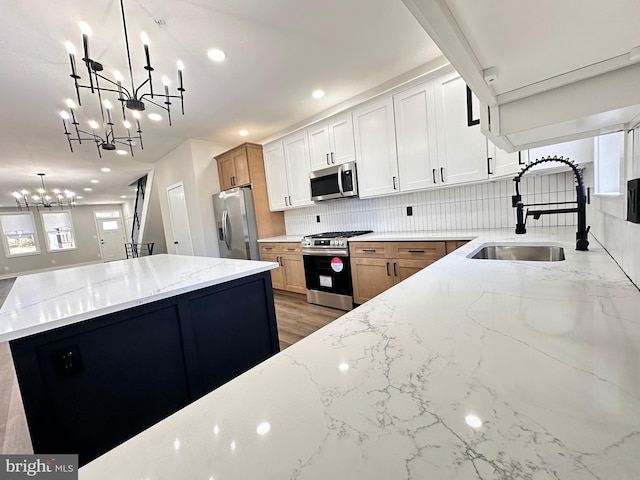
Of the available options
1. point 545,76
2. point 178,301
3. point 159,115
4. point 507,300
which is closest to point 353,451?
point 507,300

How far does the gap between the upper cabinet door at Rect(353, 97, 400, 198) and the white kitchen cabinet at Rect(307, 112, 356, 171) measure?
0.35ft

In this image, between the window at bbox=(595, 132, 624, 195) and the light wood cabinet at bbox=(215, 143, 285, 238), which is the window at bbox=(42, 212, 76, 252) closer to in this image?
the light wood cabinet at bbox=(215, 143, 285, 238)

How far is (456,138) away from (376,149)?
866 mm

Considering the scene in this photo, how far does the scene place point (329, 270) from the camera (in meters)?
3.40

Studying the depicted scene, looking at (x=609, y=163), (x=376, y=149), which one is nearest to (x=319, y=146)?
(x=376, y=149)

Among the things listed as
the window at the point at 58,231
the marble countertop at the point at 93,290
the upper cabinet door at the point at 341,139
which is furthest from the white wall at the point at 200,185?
the window at the point at 58,231

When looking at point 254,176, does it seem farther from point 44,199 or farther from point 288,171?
point 44,199

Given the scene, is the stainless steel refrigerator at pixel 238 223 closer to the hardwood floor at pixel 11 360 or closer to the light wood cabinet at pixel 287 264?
the light wood cabinet at pixel 287 264

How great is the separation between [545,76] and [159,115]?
161 inches

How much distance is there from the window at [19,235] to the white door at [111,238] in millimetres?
1846

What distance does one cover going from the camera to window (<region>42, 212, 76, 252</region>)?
965 cm

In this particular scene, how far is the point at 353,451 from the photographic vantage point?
334 millimetres

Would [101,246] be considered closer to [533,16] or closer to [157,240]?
[157,240]

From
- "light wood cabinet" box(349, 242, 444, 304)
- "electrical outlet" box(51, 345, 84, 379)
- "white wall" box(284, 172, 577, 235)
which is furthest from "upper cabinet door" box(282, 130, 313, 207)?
"electrical outlet" box(51, 345, 84, 379)
